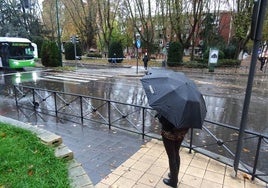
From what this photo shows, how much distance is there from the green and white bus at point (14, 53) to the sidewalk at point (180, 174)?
2225 cm

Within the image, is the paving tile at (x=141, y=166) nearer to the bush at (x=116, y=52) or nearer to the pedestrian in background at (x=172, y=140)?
the pedestrian in background at (x=172, y=140)

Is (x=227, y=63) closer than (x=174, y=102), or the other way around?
(x=174, y=102)

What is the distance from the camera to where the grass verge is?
3354mm

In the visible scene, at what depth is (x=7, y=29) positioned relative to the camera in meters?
37.8

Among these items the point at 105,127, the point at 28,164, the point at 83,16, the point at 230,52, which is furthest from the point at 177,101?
the point at 83,16

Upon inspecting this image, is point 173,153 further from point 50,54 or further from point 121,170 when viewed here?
point 50,54

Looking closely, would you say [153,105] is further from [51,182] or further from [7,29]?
[7,29]

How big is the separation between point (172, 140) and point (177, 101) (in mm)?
718

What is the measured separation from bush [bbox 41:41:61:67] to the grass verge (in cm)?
2290

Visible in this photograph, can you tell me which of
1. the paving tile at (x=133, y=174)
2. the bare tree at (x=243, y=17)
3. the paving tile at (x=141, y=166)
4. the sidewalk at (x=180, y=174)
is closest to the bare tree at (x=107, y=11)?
the bare tree at (x=243, y=17)

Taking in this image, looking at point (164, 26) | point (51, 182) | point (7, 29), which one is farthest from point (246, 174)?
point (7, 29)

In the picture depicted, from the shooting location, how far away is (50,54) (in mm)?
26375

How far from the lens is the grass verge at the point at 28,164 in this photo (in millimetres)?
3354

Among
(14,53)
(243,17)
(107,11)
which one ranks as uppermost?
(107,11)
